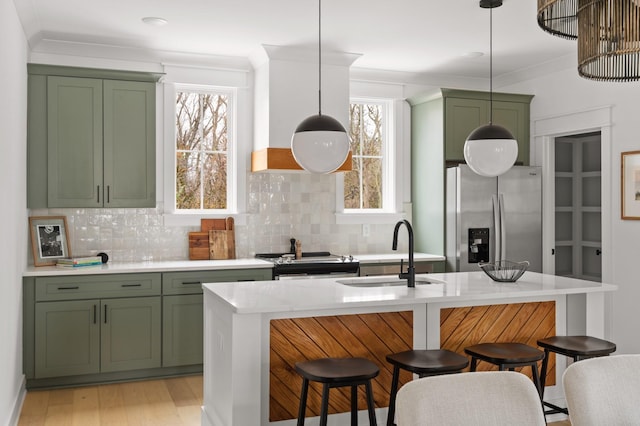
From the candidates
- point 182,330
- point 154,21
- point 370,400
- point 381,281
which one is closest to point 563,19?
point 370,400

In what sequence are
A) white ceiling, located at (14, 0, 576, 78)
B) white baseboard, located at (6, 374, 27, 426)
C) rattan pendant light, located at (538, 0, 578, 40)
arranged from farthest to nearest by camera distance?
1. white ceiling, located at (14, 0, 576, 78)
2. white baseboard, located at (6, 374, 27, 426)
3. rattan pendant light, located at (538, 0, 578, 40)

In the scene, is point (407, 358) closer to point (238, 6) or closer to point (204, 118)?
point (238, 6)

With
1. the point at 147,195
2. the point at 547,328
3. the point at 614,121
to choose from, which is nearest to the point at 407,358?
the point at 547,328

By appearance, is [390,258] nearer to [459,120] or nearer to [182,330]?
[459,120]

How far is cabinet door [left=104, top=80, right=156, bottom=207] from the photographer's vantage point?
5.03 meters

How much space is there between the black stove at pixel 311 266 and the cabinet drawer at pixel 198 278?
0.12 m

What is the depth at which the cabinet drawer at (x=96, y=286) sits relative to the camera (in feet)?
15.1

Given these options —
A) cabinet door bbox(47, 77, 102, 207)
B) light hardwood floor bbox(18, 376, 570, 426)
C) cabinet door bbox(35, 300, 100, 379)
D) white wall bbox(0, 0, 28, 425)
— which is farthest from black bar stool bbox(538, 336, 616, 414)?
cabinet door bbox(47, 77, 102, 207)

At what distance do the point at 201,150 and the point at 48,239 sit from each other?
4.87 feet

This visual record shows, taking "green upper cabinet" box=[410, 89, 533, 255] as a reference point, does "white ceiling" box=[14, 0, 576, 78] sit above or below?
above

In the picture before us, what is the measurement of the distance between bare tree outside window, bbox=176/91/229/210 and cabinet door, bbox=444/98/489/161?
6.64 feet

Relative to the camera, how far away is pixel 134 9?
429 centimetres

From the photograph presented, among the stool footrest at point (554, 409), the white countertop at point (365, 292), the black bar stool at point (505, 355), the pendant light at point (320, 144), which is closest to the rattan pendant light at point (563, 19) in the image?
the pendant light at point (320, 144)

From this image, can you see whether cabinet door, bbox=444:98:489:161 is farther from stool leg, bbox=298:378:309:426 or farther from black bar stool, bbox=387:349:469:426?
stool leg, bbox=298:378:309:426
